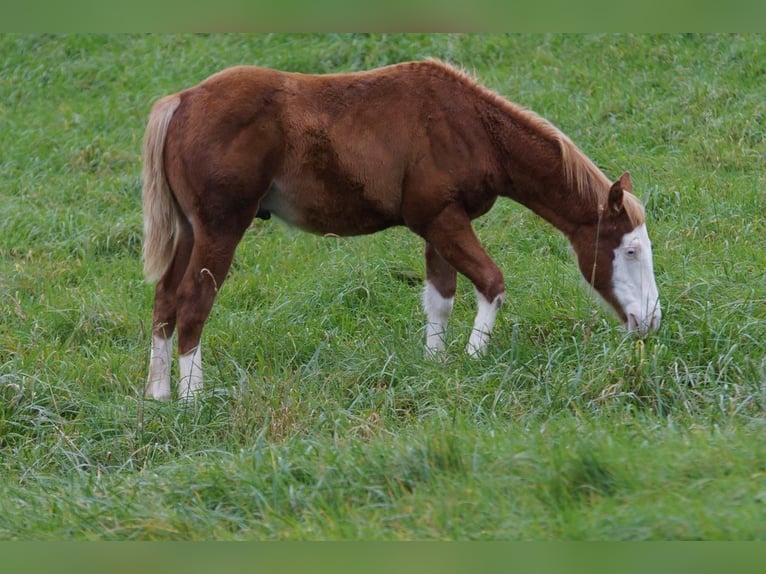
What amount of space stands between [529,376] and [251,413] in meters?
1.47

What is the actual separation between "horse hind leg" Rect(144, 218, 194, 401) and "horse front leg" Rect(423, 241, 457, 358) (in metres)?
1.54

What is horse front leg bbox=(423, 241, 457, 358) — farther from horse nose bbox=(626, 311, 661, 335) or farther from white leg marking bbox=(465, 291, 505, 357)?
horse nose bbox=(626, 311, 661, 335)

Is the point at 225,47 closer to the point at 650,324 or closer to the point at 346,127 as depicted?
the point at 346,127

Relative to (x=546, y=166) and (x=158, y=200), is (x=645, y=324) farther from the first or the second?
(x=158, y=200)

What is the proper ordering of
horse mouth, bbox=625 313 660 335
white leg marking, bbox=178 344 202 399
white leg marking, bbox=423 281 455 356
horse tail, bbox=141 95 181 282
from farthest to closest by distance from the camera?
white leg marking, bbox=423 281 455 356
horse tail, bbox=141 95 181 282
white leg marking, bbox=178 344 202 399
horse mouth, bbox=625 313 660 335

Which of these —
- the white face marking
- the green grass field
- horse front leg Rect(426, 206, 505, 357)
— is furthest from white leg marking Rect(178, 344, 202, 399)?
the white face marking

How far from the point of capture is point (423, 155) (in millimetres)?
Answer: 6312

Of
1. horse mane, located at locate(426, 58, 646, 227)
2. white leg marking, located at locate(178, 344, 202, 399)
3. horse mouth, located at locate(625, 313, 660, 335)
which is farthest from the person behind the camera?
horse mane, located at locate(426, 58, 646, 227)

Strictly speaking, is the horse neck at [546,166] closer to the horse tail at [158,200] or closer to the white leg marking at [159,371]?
the horse tail at [158,200]

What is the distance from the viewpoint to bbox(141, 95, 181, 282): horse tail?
6199mm

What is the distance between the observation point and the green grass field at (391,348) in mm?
3869

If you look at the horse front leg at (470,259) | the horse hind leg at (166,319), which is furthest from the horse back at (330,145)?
the horse hind leg at (166,319)

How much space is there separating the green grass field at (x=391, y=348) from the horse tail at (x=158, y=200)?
65cm

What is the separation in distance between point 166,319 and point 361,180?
58.0 inches
